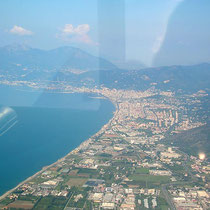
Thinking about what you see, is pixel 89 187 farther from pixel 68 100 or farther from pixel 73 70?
pixel 73 70

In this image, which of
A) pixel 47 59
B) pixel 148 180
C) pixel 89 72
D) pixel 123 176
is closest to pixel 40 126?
pixel 123 176

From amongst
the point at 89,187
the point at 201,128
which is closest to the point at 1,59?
the point at 201,128

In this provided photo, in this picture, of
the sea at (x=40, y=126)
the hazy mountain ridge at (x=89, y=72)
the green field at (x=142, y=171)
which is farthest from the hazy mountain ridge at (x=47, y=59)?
the green field at (x=142, y=171)

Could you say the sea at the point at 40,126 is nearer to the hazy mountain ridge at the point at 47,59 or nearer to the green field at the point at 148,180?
the green field at the point at 148,180

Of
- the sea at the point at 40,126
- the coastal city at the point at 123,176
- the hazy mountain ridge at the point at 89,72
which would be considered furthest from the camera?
the hazy mountain ridge at the point at 89,72

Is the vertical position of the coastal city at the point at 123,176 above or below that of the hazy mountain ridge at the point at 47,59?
below

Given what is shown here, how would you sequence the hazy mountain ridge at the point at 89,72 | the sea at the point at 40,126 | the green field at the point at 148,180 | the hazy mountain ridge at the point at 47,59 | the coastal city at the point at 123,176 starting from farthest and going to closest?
the hazy mountain ridge at the point at 47,59, the hazy mountain ridge at the point at 89,72, the sea at the point at 40,126, the green field at the point at 148,180, the coastal city at the point at 123,176

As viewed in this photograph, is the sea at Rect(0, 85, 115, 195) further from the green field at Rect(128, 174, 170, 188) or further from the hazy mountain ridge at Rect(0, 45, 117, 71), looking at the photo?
Result: the hazy mountain ridge at Rect(0, 45, 117, 71)
